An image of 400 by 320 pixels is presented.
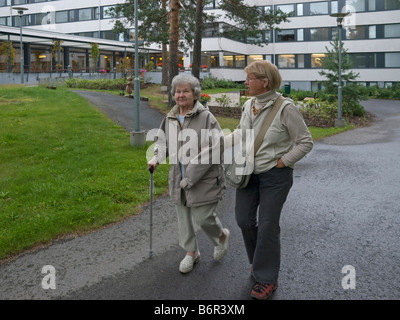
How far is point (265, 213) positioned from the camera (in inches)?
153

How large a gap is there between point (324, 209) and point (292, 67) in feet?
158

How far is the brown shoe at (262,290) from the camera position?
3.81 meters

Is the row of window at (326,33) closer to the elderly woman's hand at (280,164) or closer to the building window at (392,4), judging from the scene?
the building window at (392,4)

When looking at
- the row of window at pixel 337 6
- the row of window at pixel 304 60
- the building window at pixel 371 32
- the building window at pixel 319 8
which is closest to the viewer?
the row of window at pixel 304 60

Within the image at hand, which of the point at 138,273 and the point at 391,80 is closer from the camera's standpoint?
the point at 138,273

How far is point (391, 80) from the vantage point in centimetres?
4662

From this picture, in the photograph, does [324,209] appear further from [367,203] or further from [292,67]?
[292,67]

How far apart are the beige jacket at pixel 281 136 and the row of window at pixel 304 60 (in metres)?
41.4

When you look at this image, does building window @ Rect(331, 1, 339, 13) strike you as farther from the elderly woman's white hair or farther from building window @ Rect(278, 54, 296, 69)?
→ the elderly woman's white hair

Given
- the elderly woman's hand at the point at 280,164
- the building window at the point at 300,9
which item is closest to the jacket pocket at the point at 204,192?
the elderly woman's hand at the point at 280,164

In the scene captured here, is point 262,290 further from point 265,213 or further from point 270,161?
point 270,161

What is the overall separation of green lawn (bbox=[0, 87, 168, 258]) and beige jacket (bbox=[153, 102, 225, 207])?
2190 millimetres
